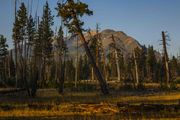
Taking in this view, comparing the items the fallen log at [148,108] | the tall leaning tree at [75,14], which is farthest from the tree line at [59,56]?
the fallen log at [148,108]

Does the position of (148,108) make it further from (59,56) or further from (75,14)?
(59,56)

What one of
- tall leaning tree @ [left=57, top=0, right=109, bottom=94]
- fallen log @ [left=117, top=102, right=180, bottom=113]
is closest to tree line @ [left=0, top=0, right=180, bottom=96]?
tall leaning tree @ [left=57, top=0, right=109, bottom=94]

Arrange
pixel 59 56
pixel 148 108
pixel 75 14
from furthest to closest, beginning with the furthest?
1. pixel 59 56
2. pixel 75 14
3. pixel 148 108

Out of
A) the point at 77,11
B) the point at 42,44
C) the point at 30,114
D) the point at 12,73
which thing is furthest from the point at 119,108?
the point at 12,73

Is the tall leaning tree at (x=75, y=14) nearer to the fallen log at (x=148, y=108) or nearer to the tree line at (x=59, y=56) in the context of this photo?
the tree line at (x=59, y=56)

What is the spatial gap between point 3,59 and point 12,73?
4733mm

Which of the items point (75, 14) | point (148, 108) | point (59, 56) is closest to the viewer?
point (148, 108)

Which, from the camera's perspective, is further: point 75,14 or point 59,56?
point 59,56

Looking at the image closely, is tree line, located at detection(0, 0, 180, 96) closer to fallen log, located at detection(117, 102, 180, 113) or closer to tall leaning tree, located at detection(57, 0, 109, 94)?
tall leaning tree, located at detection(57, 0, 109, 94)

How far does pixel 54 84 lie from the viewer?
2126 inches

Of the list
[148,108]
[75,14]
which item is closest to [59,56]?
Result: [75,14]

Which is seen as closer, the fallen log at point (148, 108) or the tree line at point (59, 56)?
the fallen log at point (148, 108)

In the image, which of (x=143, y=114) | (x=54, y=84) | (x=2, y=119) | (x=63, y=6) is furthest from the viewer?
(x=54, y=84)

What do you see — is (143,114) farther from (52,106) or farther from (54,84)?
(54,84)
